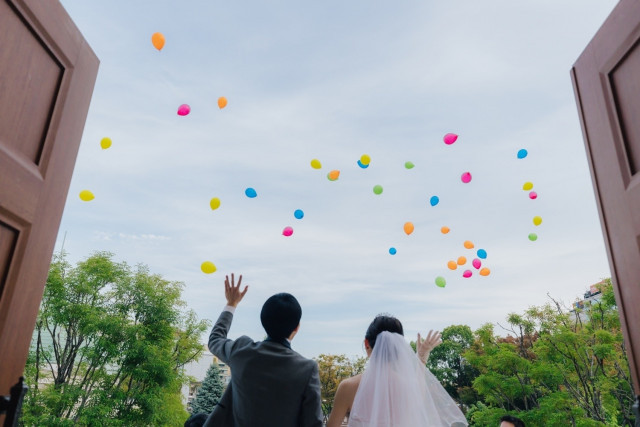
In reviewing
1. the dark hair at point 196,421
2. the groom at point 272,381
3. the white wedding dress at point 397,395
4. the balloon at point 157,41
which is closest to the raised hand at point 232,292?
the groom at point 272,381

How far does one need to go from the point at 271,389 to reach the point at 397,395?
1.28 meters

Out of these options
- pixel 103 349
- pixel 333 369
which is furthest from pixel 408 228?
pixel 333 369

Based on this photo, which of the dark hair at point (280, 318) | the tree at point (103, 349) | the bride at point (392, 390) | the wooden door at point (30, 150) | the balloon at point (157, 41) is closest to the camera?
the wooden door at point (30, 150)

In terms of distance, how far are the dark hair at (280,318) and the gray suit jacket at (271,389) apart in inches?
2.1

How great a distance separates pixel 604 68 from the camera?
169 cm

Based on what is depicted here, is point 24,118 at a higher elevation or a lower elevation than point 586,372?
higher

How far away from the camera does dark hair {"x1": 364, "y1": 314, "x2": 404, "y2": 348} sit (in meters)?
3.04

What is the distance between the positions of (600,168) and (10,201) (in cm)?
208

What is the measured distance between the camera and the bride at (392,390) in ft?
9.04

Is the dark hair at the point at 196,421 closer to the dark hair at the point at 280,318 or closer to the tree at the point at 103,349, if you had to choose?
the dark hair at the point at 280,318

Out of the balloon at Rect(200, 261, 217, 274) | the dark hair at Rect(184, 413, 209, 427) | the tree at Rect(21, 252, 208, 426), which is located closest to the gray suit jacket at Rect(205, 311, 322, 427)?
the dark hair at Rect(184, 413, 209, 427)

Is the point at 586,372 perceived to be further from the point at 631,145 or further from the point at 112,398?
the point at 112,398

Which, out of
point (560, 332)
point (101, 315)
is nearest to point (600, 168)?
point (560, 332)

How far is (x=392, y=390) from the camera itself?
285 centimetres
